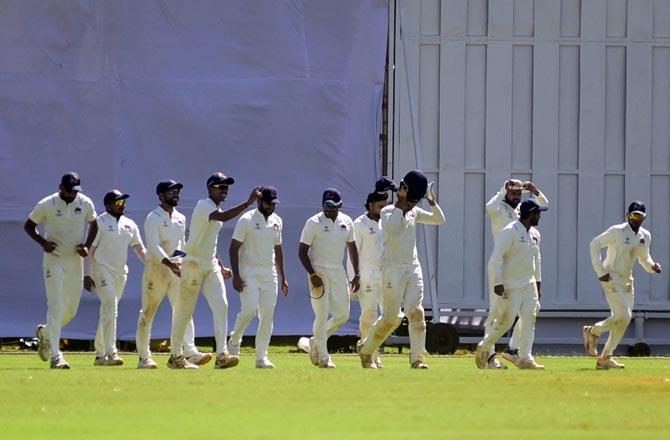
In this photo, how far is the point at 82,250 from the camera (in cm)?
1864

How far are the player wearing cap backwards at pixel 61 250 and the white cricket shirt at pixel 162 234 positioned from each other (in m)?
0.79

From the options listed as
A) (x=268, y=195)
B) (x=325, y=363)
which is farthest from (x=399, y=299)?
(x=268, y=195)

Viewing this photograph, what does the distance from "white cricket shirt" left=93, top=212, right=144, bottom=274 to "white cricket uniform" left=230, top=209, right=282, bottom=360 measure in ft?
5.48

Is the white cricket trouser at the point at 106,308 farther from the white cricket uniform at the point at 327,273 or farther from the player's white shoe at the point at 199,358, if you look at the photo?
the white cricket uniform at the point at 327,273

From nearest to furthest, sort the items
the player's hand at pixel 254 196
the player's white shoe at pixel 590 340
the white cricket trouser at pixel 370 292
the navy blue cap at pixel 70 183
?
1. the player's hand at pixel 254 196
2. the navy blue cap at pixel 70 183
3. the white cricket trouser at pixel 370 292
4. the player's white shoe at pixel 590 340

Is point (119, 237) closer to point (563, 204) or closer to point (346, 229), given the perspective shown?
point (346, 229)

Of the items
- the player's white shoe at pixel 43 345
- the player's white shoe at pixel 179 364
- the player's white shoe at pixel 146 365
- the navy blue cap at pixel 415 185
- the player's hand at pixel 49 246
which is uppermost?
the navy blue cap at pixel 415 185

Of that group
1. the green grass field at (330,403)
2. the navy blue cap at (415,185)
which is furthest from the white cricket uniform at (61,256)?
the navy blue cap at (415,185)

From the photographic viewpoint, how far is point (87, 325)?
26.2 m

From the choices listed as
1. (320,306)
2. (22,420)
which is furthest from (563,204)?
(22,420)

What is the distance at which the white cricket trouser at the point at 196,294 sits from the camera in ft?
61.3

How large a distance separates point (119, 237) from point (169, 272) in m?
0.90

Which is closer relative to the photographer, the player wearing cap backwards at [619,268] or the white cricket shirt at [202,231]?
the white cricket shirt at [202,231]

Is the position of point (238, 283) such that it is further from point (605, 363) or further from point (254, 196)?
point (605, 363)
